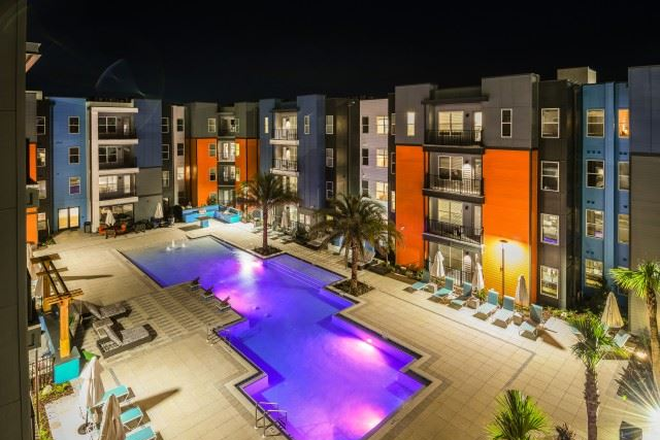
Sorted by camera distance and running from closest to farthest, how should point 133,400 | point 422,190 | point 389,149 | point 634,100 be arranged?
1. point 133,400
2. point 634,100
3. point 422,190
4. point 389,149

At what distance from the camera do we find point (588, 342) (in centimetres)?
1083

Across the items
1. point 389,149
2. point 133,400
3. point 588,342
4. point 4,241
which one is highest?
point 389,149

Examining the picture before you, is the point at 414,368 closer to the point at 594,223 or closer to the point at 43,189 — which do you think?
the point at 594,223

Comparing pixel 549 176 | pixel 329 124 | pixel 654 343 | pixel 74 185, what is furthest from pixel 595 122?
pixel 74 185

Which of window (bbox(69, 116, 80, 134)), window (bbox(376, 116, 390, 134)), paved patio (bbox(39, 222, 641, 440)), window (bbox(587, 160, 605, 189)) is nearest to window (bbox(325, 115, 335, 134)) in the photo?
window (bbox(376, 116, 390, 134))

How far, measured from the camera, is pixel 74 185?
117ft

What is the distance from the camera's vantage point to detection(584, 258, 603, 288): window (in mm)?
21344

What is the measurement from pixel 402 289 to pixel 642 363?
11.3 metres

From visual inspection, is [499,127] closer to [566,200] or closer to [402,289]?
[566,200]

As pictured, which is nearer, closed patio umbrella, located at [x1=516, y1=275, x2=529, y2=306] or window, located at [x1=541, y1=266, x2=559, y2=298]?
closed patio umbrella, located at [x1=516, y1=275, x2=529, y2=306]

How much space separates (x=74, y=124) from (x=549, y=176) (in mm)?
35623

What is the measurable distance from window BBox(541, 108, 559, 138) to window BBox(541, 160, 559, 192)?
1390 mm

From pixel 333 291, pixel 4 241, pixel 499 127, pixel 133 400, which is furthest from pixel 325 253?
pixel 4 241

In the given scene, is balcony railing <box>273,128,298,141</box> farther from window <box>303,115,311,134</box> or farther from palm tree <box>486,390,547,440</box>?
palm tree <box>486,390,547,440</box>
